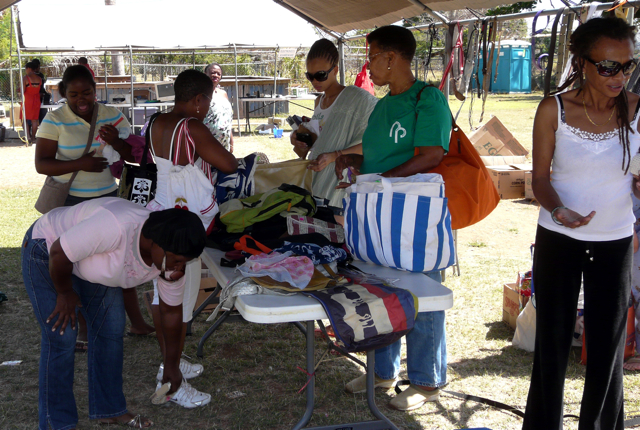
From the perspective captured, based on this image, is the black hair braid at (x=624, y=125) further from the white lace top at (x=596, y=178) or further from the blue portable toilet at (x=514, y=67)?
the blue portable toilet at (x=514, y=67)

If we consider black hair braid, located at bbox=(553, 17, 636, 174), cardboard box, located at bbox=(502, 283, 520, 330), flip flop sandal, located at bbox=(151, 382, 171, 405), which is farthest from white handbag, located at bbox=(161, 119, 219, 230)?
cardboard box, located at bbox=(502, 283, 520, 330)

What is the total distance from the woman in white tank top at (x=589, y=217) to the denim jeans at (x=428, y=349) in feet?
1.92

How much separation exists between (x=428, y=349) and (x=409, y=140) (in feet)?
3.28

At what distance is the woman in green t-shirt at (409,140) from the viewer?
2.64 m

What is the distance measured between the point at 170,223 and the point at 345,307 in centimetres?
69

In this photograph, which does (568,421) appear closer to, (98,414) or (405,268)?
(405,268)

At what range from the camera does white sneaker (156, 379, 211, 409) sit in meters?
3.04

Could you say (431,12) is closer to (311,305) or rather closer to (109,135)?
(109,135)

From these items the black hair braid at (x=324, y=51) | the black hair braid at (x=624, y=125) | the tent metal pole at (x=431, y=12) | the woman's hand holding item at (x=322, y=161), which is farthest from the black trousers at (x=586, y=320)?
the tent metal pole at (x=431, y=12)

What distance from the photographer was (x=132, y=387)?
10.8ft

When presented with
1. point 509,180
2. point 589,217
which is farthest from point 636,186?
point 509,180

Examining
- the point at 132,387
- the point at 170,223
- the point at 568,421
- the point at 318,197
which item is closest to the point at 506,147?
the point at 318,197

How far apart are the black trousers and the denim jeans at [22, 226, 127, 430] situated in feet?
5.91

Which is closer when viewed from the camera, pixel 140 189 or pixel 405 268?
pixel 405 268
